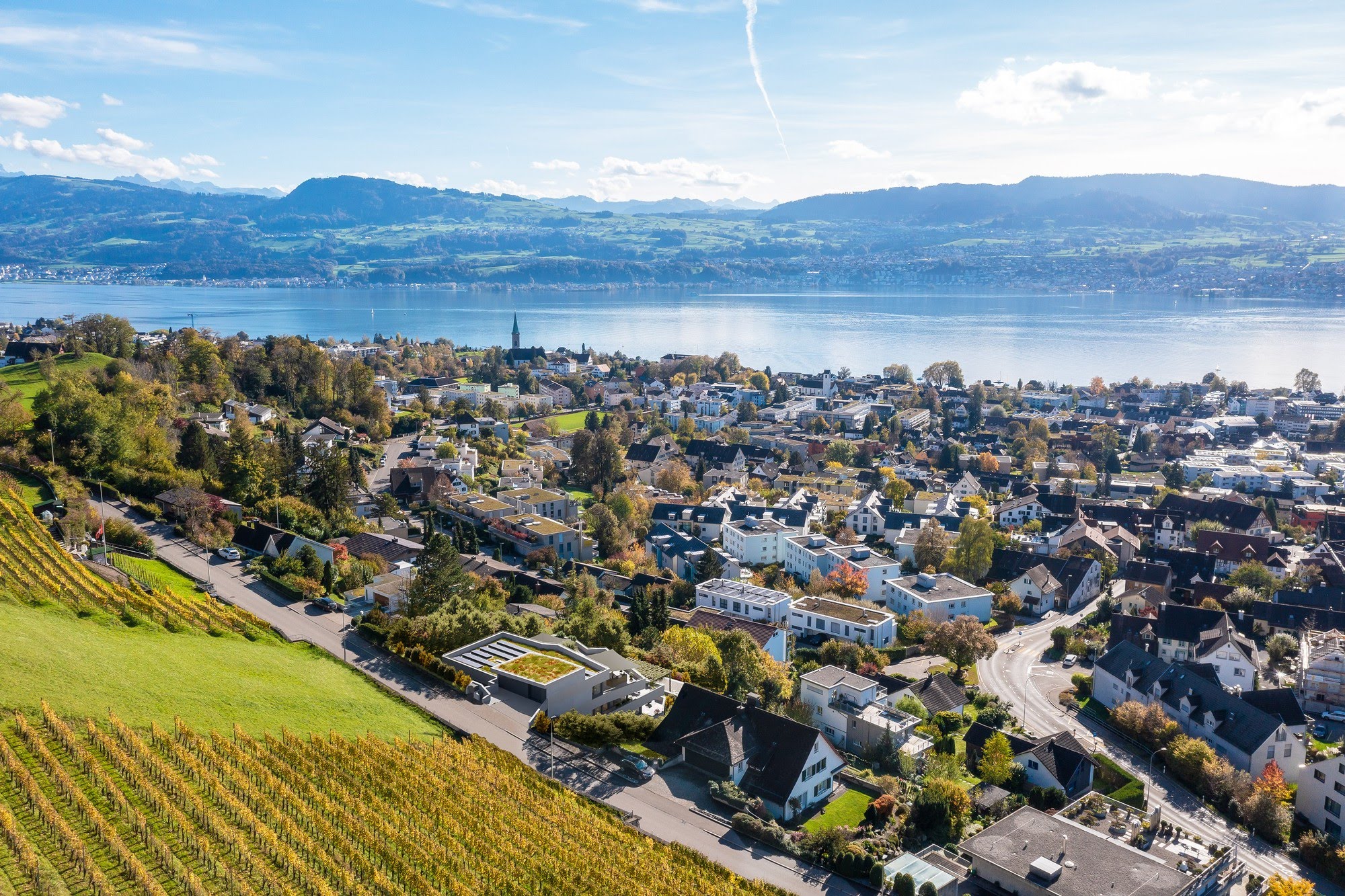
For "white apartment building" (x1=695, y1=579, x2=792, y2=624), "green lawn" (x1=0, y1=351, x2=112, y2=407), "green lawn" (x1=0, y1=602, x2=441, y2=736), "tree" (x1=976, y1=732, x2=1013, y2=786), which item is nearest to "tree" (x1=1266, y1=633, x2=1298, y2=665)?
"tree" (x1=976, y1=732, x2=1013, y2=786)

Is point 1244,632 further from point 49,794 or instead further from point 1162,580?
point 49,794

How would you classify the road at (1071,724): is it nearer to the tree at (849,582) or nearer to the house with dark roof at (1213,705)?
the house with dark roof at (1213,705)

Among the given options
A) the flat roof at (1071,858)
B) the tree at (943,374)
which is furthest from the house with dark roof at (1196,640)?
the tree at (943,374)

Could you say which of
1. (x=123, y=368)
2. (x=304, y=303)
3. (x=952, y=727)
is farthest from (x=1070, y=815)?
(x=304, y=303)

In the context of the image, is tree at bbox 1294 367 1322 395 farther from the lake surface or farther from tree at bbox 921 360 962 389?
tree at bbox 921 360 962 389

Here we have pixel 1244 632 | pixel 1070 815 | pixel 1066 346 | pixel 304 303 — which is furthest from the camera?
pixel 304 303
